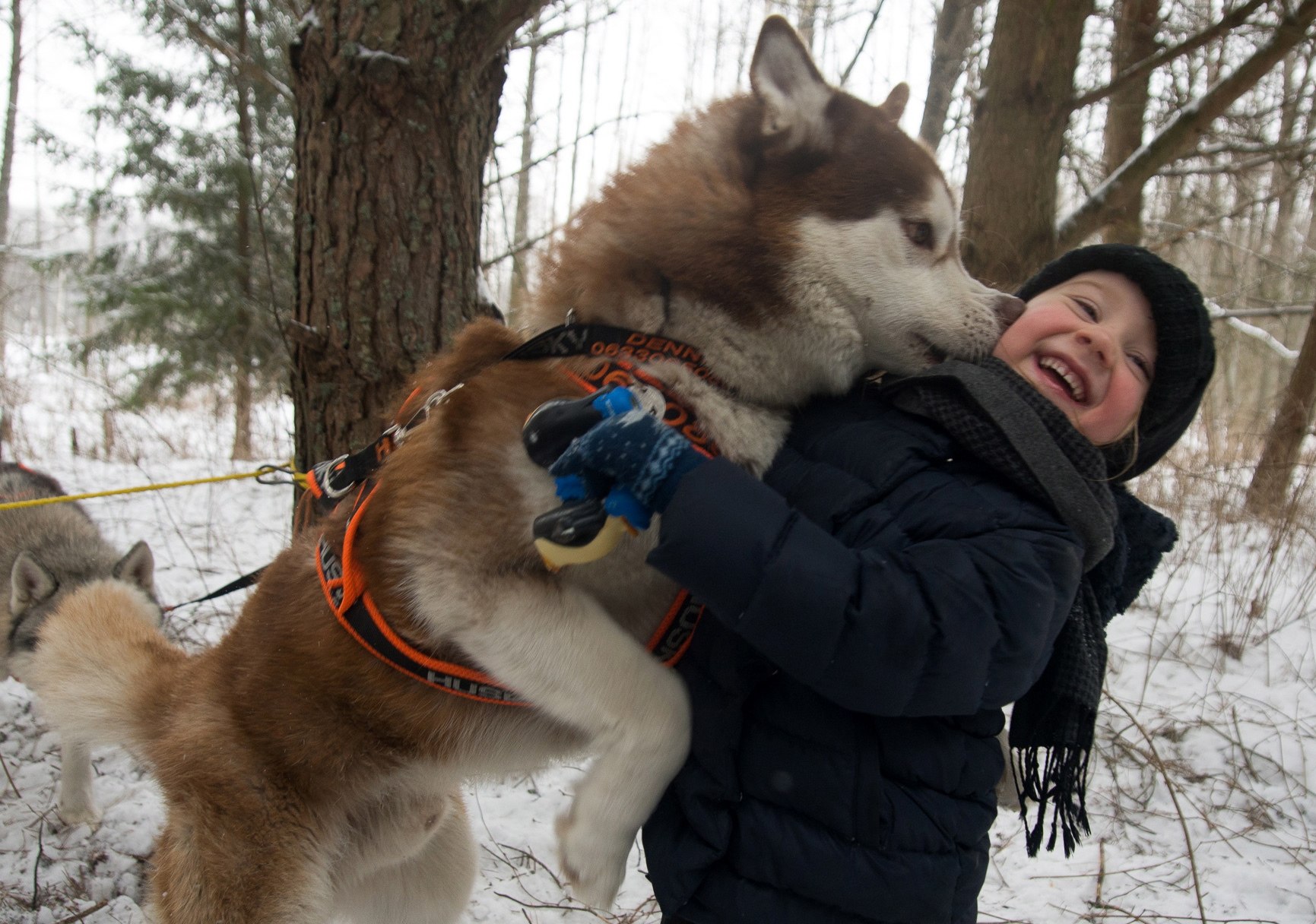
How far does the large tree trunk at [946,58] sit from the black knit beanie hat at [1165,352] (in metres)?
2.99

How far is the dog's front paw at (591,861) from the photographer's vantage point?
1461 mm

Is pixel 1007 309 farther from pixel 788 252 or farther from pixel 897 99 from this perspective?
pixel 897 99

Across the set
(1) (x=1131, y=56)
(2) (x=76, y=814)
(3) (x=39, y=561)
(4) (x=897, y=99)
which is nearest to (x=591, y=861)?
(4) (x=897, y=99)

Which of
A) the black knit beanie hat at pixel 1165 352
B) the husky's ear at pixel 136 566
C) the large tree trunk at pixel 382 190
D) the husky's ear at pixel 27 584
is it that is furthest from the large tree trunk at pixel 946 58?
the husky's ear at pixel 27 584

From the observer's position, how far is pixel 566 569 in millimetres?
1581

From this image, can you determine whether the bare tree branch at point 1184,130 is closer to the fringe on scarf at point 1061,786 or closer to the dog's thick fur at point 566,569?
the dog's thick fur at point 566,569

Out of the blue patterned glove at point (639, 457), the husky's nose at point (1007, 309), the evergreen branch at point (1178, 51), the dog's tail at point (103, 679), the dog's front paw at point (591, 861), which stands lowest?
the dog's tail at point (103, 679)

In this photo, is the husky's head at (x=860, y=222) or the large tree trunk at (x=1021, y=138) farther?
the large tree trunk at (x=1021, y=138)

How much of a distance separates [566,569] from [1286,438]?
6988 millimetres

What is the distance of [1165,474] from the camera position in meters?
7.16

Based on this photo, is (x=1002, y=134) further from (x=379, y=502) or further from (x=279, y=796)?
(x=279, y=796)

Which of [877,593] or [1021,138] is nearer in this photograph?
[877,593]

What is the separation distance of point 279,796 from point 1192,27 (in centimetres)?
624

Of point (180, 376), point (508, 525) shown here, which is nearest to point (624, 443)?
point (508, 525)
